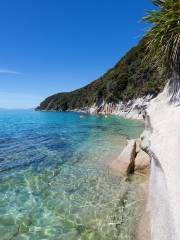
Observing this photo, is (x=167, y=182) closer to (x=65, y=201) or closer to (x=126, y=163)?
(x=65, y=201)

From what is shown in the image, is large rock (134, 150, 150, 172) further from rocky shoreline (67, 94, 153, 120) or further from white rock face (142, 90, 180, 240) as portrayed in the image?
rocky shoreline (67, 94, 153, 120)

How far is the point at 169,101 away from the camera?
8430mm

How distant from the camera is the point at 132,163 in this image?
34.7ft

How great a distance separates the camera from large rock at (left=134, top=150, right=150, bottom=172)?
10.2 m

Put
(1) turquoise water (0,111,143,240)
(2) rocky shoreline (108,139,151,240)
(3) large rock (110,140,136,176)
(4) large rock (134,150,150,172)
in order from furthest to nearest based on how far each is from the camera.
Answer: (3) large rock (110,140,136,176) < (4) large rock (134,150,150,172) < (2) rocky shoreline (108,139,151,240) < (1) turquoise water (0,111,143,240)

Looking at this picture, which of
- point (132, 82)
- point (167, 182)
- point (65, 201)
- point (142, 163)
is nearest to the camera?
point (167, 182)

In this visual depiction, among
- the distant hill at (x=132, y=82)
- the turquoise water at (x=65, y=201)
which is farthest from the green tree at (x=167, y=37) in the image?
the distant hill at (x=132, y=82)

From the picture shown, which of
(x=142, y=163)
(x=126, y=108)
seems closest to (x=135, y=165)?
(x=142, y=163)

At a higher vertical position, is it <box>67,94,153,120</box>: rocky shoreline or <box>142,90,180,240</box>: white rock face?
<box>67,94,153,120</box>: rocky shoreline

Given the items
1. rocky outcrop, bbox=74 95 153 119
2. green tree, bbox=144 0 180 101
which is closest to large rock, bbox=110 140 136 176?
green tree, bbox=144 0 180 101

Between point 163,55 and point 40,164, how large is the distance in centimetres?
880

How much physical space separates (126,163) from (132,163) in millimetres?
Answer: 304

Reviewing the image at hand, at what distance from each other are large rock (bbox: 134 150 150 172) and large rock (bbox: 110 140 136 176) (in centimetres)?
20

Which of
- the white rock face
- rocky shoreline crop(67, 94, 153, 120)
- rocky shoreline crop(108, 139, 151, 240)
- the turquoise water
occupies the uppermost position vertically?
rocky shoreline crop(67, 94, 153, 120)
